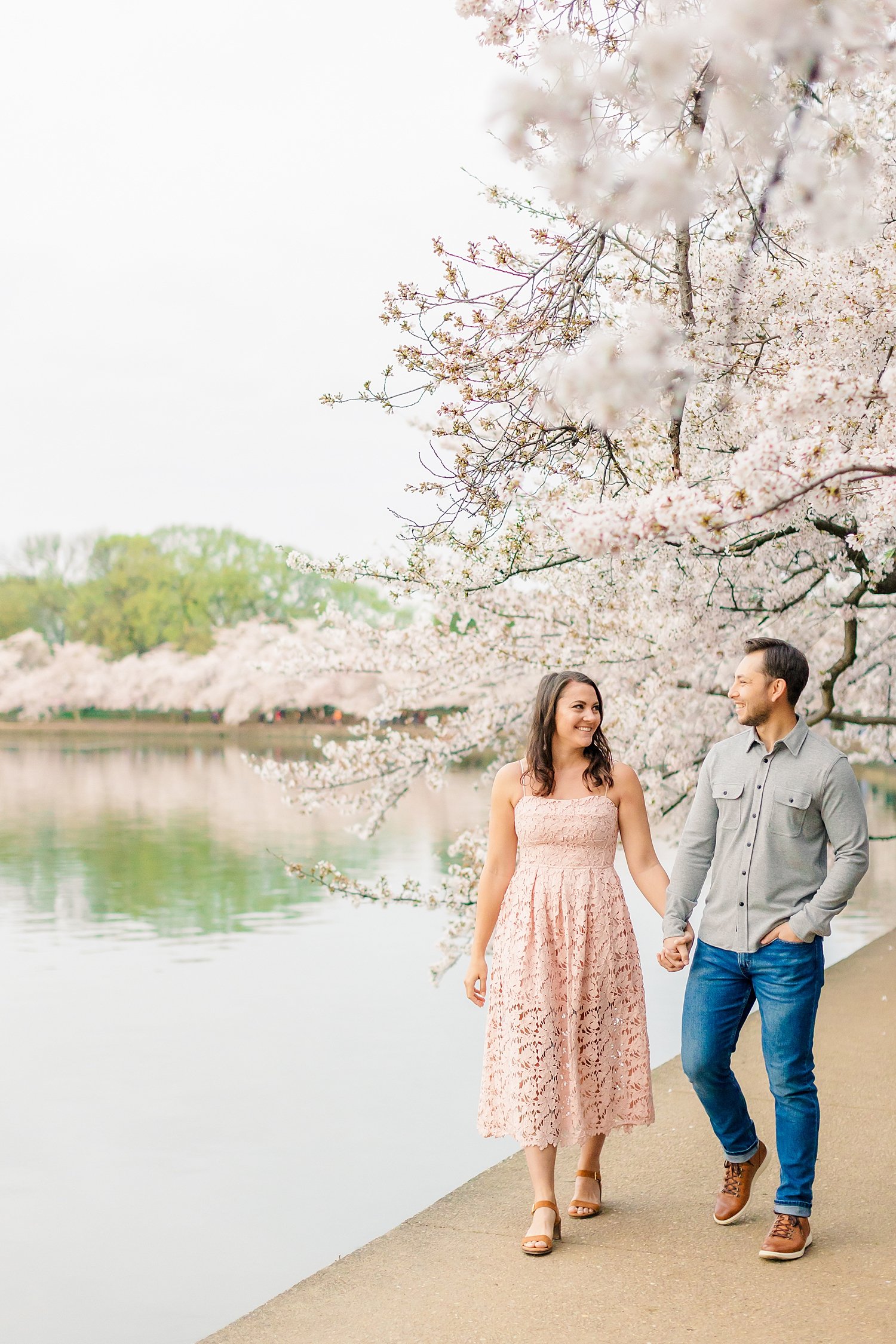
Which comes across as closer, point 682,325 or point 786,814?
point 786,814

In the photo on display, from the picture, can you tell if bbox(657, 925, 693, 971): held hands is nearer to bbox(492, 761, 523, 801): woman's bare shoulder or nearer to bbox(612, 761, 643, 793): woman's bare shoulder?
bbox(612, 761, 643, 793): woman's bare shoulder

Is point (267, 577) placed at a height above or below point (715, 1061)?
above

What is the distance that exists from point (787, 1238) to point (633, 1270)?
0.42m

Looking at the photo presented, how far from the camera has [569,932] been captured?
142 inches

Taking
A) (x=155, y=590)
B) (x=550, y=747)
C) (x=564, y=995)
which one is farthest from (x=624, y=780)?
(x=155, y=590)

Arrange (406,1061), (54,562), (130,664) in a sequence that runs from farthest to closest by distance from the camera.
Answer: (54,562) < (130,664) < (406,1061)

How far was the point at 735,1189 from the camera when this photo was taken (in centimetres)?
364

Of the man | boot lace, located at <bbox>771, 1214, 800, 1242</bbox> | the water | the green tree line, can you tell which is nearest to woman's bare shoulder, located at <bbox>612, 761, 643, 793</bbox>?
the man

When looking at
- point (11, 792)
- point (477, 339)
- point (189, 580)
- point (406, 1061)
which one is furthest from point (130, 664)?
point (477, 339)

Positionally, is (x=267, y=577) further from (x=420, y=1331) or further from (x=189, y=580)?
(x=420, y=1331)

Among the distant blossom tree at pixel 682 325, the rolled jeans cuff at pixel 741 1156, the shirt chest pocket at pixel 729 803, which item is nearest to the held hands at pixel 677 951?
the shirt chest pocket at pixel 729 803

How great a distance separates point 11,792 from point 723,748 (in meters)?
26.8

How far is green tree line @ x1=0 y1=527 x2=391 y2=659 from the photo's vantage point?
193 ft

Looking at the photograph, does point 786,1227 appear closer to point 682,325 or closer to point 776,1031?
point 776,1031
